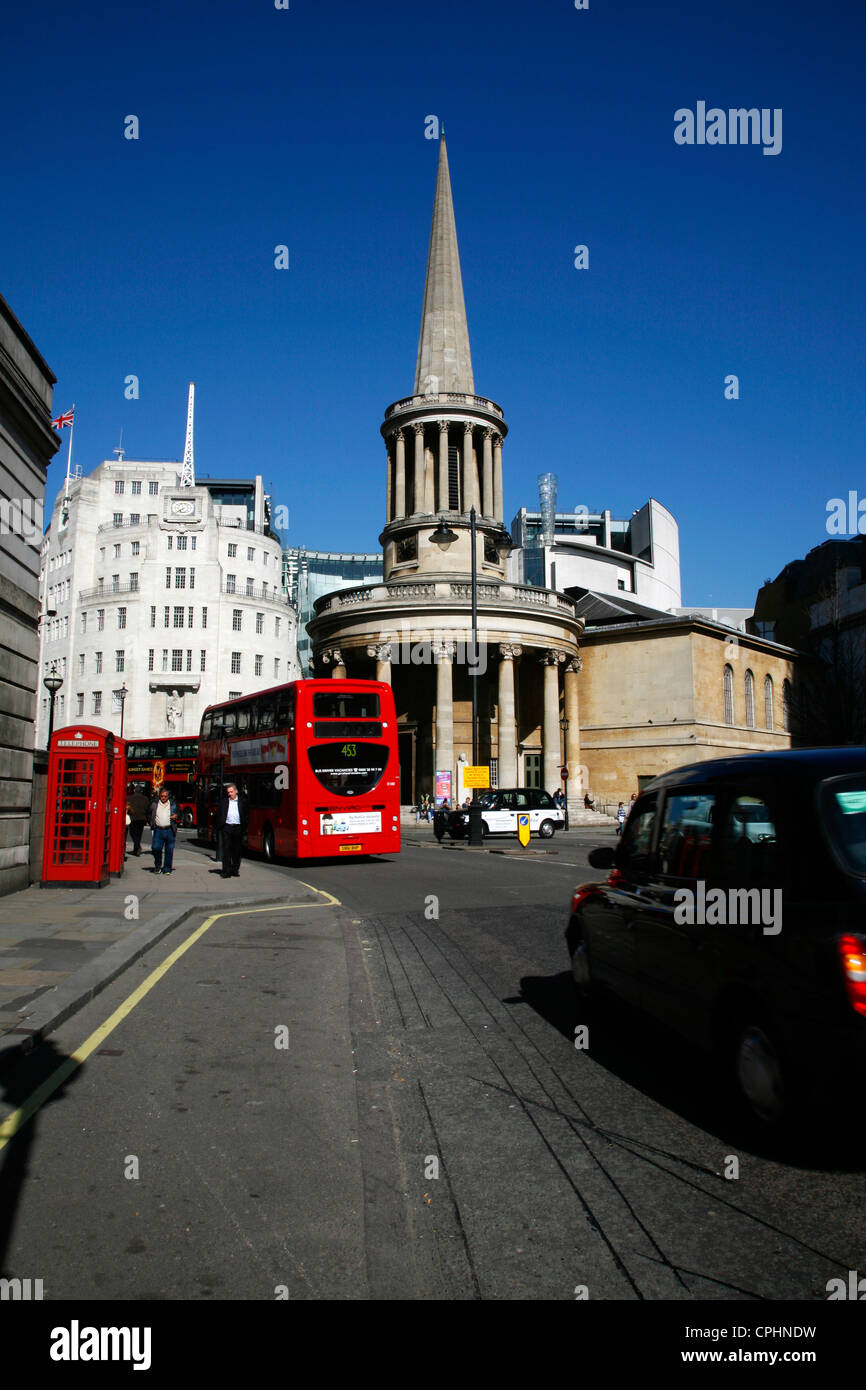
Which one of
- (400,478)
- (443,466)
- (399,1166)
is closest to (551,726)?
(443,466)

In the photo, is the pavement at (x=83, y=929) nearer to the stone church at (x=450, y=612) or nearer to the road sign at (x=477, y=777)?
the road sign at (x=477, y=777)

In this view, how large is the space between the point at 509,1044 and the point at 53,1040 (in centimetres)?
300

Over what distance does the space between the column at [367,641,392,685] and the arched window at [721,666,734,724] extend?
2070 cm

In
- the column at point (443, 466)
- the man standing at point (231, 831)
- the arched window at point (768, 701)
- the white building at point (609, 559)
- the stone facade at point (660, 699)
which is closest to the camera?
the man standing at point (231, 831)

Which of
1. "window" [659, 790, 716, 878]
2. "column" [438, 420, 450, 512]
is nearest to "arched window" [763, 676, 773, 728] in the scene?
"column" [438, 420, 450, 512]

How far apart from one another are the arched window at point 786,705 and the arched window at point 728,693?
8389mm

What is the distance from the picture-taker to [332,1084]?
5.56 meters

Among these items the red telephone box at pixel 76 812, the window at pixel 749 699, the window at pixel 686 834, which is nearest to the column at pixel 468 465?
the window at pixel 749 699

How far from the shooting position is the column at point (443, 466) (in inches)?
2137

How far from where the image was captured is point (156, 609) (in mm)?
75125

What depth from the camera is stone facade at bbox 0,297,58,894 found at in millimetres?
13828

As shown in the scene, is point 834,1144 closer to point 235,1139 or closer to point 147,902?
point 235,1139
